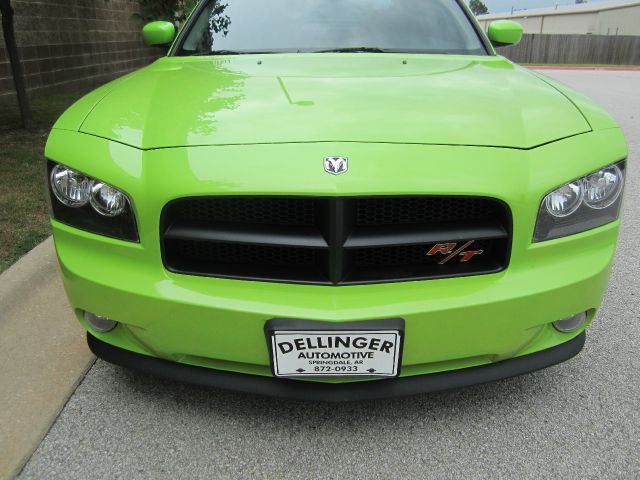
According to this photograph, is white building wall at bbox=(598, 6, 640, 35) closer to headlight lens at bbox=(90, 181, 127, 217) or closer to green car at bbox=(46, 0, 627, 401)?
green car at bbox=(46, 0, 627, 401)

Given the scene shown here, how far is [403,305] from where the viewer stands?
1.59 meters

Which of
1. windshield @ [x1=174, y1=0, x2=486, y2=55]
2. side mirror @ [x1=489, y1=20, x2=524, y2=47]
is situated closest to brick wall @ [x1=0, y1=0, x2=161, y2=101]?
windshield @ [x1=174, y1=0, x2=486, y2=55]

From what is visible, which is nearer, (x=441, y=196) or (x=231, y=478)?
(x=441, y=196)

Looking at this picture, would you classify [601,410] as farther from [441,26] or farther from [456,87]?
[441,26]

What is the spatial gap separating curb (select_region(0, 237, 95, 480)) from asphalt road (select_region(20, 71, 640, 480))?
6 centimetres

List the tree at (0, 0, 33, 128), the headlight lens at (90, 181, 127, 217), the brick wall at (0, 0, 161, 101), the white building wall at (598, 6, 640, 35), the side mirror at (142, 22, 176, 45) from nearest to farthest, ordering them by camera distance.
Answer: the headlight lens at (90, 181, 127, 217)
the side mirror at (142, 22, 176, 45)
the tree at (0, 0, 33, 128)
the brick wall at (0, 0, 161, 101)
the white building wall at (598, 6, 640, 35)

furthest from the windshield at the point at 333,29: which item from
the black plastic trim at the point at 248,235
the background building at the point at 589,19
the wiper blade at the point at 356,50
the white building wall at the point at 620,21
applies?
the white building wall at the point at 620,21

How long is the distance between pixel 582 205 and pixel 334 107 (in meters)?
0.82

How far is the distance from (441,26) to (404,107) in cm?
126

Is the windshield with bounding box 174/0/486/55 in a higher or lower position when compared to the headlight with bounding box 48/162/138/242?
higher

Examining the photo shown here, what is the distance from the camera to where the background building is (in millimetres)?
49812

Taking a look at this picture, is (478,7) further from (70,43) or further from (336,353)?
(336,353)

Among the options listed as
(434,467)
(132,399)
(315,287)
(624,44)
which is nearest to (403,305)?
(315,287)

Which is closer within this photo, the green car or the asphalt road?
the green car
